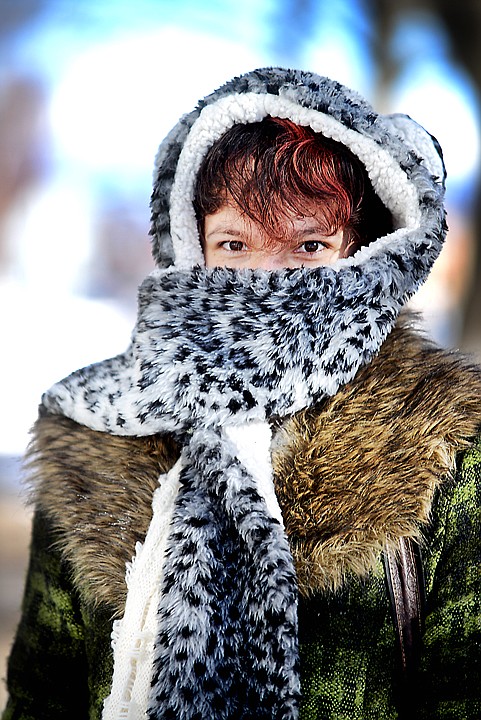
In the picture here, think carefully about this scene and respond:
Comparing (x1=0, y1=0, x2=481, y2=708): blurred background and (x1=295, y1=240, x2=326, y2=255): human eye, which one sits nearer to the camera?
(x1=295, y1=240, x2=326, y2=255): human eye

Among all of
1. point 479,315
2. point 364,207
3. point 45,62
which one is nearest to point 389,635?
point 364,207

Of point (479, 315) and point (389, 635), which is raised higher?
point (479, 315)

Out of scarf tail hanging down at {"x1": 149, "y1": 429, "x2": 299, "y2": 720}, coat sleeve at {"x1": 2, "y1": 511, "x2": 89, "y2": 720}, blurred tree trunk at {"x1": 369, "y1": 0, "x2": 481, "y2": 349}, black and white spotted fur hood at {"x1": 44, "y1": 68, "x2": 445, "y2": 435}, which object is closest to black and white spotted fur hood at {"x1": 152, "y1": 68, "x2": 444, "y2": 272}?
black and white spotted fur hood at {"x1": 44, "y1": 68, "x2": 445, "y2": 435}

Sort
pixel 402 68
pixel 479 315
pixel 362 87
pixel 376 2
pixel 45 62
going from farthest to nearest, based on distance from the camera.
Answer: pixel 45 62, pixel 362 87, pixel 402 68, pixel 376 2, pixel 479 315

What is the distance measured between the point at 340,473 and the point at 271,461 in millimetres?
126

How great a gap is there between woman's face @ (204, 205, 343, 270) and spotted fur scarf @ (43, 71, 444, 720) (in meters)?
0.08

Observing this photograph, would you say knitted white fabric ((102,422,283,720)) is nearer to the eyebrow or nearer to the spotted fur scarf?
the spotted fur scarf

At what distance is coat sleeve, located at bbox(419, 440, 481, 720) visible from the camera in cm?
120

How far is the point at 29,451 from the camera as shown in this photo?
1.66 metres

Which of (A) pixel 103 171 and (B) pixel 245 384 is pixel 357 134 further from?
(A) pixel 103 171

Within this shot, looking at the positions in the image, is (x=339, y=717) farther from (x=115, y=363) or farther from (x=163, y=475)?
(x=115, y=363)

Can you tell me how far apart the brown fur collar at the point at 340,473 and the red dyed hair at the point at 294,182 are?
24cm

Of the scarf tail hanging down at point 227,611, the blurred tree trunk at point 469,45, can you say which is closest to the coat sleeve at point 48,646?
the scarf tail hanging down at point 227,611

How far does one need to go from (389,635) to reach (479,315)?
5.54 metres
